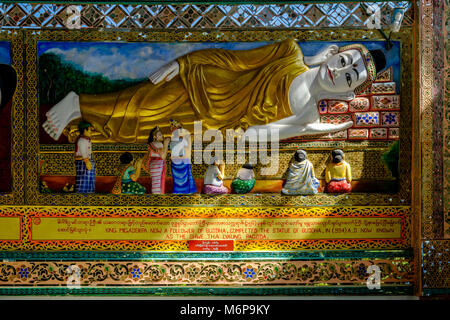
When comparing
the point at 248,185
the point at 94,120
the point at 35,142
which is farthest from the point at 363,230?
the point at 35,142

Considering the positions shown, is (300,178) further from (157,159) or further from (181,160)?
(157,159)

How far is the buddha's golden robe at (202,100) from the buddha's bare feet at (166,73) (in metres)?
0.04

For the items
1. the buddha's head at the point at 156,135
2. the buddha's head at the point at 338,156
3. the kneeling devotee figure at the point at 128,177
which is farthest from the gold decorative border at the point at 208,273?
the buddha's head at the point at 156,135

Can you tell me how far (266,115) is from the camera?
14.0ft

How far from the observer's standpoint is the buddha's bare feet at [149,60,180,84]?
13.9 feet

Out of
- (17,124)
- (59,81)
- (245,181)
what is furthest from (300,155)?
(17,124)

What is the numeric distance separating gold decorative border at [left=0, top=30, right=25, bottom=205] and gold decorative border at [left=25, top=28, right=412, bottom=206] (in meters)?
0.07

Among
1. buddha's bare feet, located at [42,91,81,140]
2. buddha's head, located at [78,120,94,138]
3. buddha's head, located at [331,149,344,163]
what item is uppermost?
buddha's bare feet, located at [42,91,81,140]

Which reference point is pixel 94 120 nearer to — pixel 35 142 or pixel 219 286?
pixel 35 142

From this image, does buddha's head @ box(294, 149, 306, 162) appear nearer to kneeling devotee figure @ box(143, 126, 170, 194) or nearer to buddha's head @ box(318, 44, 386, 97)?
buddha's head @ box(318, 44, 386, 97)

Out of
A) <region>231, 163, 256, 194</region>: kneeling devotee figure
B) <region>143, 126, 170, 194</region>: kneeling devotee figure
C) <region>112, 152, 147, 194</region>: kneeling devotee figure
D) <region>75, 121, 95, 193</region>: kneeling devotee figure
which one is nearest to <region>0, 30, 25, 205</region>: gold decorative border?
<region>75, 121, 95, 193</region>: kneeling devotee figure

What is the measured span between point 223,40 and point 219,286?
8.42 ft

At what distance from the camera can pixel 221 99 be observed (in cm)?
428

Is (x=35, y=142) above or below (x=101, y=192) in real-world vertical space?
above
